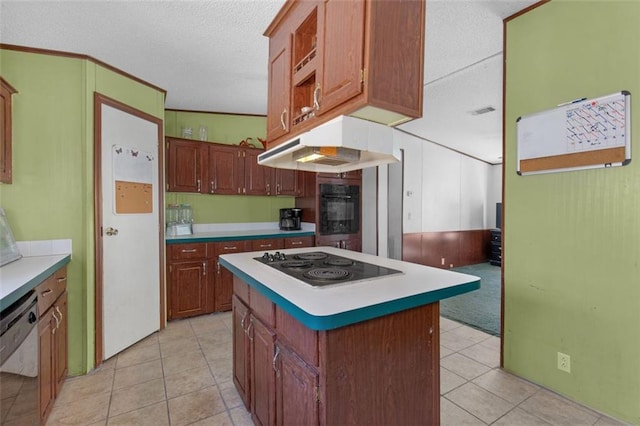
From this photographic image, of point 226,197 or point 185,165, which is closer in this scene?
point 185,165

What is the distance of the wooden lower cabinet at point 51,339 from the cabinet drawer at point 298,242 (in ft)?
7.27

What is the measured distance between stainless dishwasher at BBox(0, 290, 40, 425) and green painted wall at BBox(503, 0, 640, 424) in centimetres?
296

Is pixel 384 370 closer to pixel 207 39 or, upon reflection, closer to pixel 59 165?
pixel 207 39

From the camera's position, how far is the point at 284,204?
4527 mm

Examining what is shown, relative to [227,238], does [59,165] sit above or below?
above

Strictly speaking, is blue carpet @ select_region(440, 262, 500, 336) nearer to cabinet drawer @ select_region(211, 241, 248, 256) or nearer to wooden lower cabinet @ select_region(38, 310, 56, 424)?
cabinet drawer @ select_region(211, 241, 248, 256)

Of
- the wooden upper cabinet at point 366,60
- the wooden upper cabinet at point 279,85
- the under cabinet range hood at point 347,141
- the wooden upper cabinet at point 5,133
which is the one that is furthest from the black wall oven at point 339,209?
the wooden upper cabinet at point 5,133

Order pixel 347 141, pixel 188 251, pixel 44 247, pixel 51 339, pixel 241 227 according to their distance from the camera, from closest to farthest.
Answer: pixel 347 141
pixel 51 339
pixel 44 247
pixel 188 251
pixel 241 227

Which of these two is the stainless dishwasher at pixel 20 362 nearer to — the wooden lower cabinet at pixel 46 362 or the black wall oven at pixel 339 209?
the wooden lower cabinet at pixel 46 362

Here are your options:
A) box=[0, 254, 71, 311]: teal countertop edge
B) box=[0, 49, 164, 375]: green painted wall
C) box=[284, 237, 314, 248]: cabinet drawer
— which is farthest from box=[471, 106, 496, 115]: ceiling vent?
box=[0, 254, 71, 311]: teal countertop edge

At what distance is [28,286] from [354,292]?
1.61 m

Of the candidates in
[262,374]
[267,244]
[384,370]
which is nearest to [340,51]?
[384,370]

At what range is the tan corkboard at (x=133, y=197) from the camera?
2639 millimetres

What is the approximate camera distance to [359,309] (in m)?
1.05
